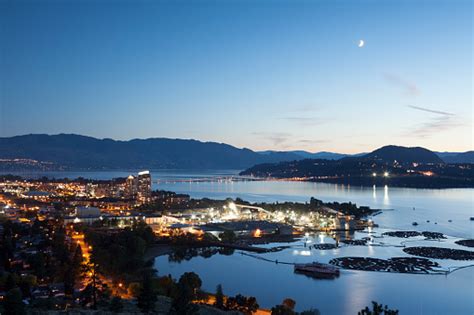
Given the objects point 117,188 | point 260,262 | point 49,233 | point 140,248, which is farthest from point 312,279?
point 117,188

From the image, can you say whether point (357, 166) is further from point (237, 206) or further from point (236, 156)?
point (236, 156)

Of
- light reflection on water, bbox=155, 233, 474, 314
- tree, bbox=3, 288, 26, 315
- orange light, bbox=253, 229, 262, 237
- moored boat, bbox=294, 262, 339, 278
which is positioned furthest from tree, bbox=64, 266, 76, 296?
orange light, bbox=253, 229, 262, 237

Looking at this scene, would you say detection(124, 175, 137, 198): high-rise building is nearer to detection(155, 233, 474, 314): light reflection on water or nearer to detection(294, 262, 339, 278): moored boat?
detection(155, 233, 474, 314): light reflection on water

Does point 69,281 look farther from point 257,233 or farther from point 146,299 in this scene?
point 257,233

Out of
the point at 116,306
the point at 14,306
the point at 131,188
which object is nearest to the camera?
the point at 14,306

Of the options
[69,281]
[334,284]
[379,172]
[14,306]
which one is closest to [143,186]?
[334,284]

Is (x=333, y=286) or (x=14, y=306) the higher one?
(x=14, y=306)

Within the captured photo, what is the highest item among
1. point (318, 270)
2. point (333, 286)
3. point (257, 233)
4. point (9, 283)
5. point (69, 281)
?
point (9, 283)
